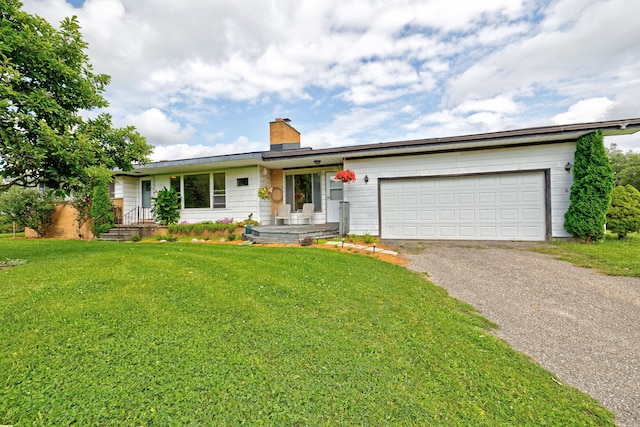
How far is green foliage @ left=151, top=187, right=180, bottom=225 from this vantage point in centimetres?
1273

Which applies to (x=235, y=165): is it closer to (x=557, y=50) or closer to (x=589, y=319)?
(x=589, y=319)

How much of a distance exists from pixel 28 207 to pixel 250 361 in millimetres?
16105

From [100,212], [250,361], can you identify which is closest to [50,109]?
[250,361]

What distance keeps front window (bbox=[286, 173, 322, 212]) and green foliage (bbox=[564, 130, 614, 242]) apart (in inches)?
339

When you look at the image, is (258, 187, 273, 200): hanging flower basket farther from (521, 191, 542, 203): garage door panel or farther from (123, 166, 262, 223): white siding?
(521, 191, 542, 203): garage door panel

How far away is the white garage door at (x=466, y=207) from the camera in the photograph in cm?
908

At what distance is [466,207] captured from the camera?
9.62 meters

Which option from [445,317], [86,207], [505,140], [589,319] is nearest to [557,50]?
Answer: [505,140]

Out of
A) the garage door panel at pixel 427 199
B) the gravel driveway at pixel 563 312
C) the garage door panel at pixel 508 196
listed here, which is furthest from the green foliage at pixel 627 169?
the gravel driveway at pixel 563 312

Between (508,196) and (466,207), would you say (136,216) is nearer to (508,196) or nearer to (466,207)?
(466,207)

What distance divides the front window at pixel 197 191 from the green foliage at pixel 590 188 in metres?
13.5

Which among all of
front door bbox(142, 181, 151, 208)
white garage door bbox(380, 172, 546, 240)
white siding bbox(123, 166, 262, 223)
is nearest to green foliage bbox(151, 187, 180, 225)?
white siding bbox(123, 166, 262, 223)

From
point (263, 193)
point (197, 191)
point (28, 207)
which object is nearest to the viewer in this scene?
point (263, 193)

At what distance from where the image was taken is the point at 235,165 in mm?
12328
